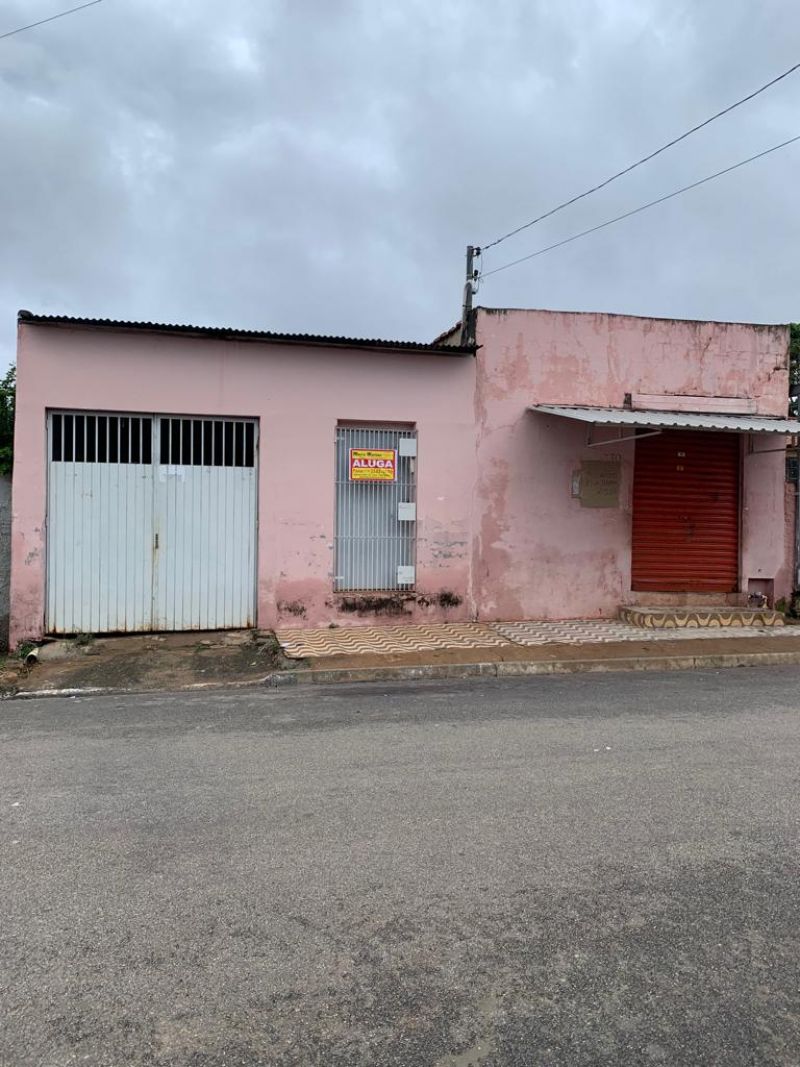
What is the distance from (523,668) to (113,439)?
605 centimetres

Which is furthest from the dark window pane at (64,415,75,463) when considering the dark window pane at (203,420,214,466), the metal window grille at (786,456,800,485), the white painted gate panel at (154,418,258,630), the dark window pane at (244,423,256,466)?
the metal window grille at (786,456,800,485)

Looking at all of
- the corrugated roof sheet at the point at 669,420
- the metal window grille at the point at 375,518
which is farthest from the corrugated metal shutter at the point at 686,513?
the metal window grille at the point at 375,518

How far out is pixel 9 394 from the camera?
15.1 metres

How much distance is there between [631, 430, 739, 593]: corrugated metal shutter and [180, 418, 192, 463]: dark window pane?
6.80m

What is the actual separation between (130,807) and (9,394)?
13009mm

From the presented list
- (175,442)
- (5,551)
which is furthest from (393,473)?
(5,551)

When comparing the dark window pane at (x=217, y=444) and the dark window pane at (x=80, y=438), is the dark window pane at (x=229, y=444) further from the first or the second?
the dark window pane at (x=80, y=438)

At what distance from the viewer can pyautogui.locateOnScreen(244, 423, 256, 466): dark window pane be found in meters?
10.6

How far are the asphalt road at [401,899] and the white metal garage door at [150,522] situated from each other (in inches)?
166

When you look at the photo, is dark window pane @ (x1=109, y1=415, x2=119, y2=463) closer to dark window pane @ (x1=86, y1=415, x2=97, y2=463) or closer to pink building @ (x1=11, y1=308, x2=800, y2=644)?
pink building @ (x1=11, y1=308, x2=800, y2=644)

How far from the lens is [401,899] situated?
10.9ft

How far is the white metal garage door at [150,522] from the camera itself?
9.98 meters

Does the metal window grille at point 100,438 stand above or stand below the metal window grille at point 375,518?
above

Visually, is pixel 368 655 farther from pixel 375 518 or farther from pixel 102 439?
pixel 102 439
